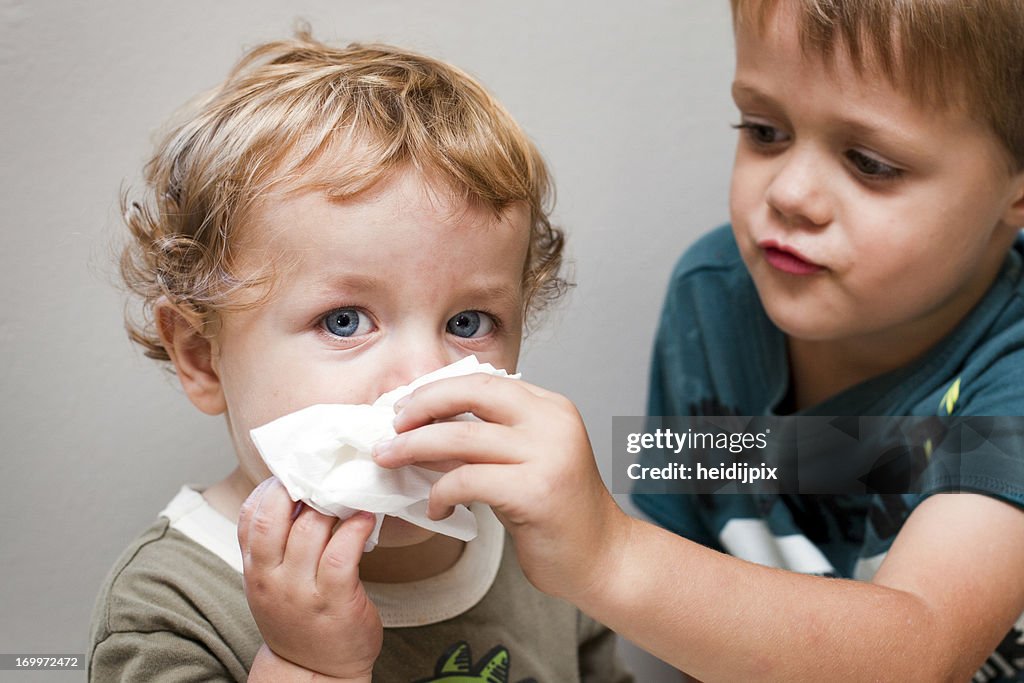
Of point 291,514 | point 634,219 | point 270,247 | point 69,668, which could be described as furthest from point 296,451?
point 634,219

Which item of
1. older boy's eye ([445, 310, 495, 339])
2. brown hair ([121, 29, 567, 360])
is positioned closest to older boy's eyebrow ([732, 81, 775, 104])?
brown hair ([121, 29, 567, 360])

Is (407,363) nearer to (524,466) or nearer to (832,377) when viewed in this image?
(524,466)

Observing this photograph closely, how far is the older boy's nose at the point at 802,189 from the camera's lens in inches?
36.8

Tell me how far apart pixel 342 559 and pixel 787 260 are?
21.3 inches

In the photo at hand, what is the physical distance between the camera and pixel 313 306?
725 mm

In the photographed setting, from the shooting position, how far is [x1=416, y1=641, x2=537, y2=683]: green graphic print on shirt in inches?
33.9

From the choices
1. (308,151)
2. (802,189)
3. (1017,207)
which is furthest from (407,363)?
(1017,207)

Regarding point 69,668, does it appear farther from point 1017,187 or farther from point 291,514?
point 1017,187

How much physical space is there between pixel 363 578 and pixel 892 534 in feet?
1.78

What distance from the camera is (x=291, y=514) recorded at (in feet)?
2.19

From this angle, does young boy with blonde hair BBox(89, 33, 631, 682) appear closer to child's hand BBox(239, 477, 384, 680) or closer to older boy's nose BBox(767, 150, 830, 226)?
child's hand BBox(239, 477, 384, 680)

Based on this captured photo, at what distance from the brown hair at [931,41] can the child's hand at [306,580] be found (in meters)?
0.57

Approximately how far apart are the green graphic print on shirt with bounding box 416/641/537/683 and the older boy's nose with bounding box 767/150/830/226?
1.52 ft

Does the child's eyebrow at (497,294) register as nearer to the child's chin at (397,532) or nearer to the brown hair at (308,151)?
the brown hair at (308,151)
